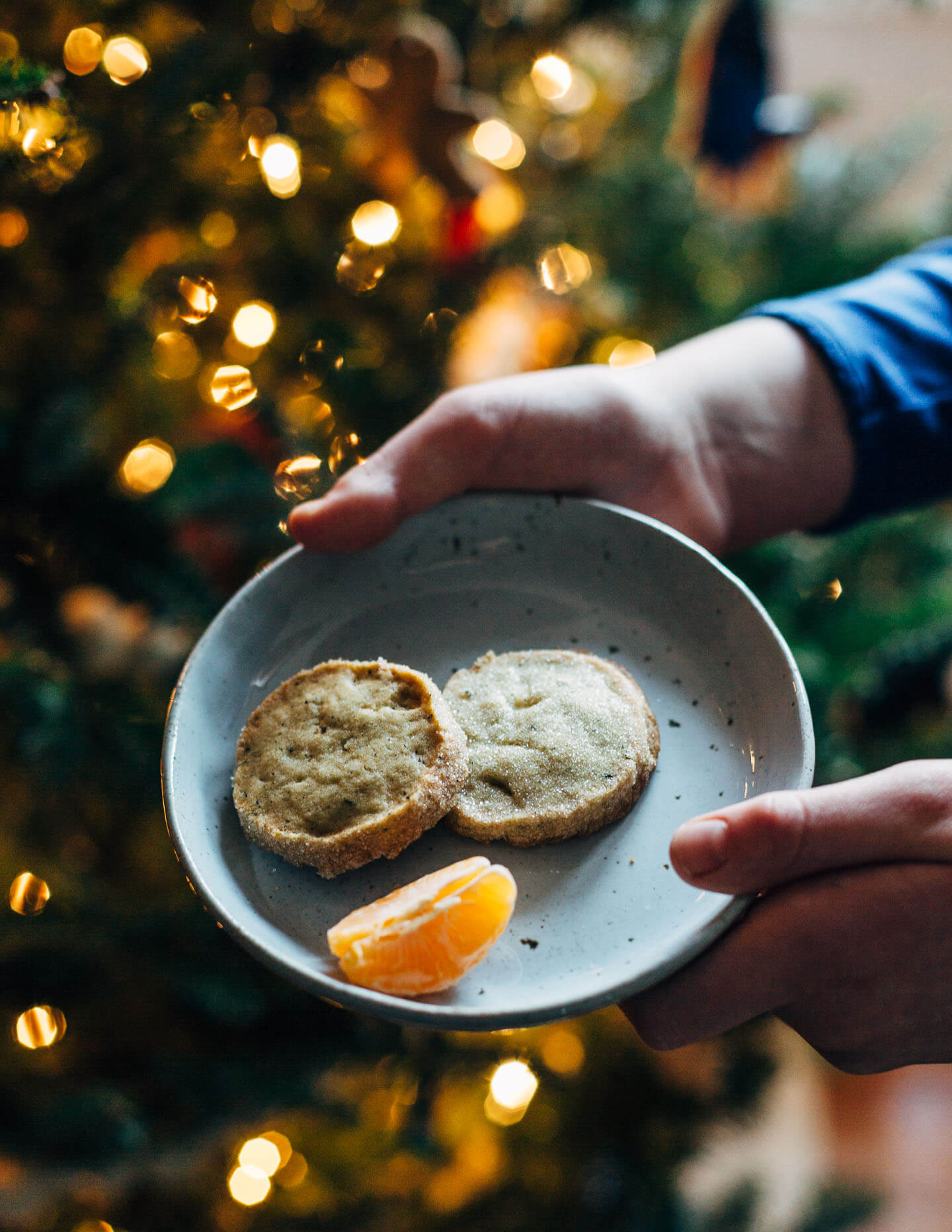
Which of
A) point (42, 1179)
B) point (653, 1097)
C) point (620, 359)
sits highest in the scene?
point (620, 359)

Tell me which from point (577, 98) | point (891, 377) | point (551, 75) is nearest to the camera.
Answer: point (891, 377)

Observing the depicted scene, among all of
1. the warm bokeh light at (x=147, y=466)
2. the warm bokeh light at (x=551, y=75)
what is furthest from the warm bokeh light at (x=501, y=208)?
the warm bokeh light at (x=147, y=466)

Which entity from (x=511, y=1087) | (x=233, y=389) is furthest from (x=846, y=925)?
(x=233, y=389)

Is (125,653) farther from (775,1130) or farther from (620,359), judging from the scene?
(775,1130)

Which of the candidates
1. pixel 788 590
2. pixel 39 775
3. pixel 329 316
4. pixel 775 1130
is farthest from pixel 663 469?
pixel 775 1130

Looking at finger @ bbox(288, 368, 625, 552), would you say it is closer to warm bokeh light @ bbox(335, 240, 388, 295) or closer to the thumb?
warm bokeh light @ bbox(335, 240, 388, 295)

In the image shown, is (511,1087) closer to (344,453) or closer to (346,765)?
(346,765)

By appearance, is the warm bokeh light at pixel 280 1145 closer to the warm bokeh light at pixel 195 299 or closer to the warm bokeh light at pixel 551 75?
the warm bokeh light at pixel 195 299
